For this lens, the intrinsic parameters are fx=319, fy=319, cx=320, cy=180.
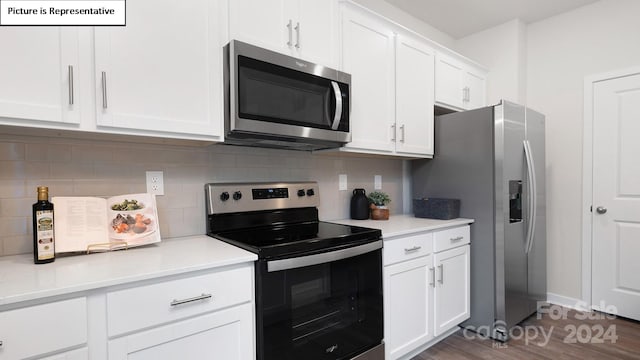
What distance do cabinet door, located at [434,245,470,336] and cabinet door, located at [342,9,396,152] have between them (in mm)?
873

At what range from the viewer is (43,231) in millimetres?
1169

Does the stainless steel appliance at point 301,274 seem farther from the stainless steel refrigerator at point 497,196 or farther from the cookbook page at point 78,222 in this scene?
the stainless steel refrigerator at point 497,196

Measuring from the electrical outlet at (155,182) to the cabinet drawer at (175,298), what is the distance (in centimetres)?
67

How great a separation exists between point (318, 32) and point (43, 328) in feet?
5.76

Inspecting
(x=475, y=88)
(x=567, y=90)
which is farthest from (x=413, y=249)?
(x=567, y=90)

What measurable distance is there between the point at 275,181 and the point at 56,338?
A: 4.23 ft

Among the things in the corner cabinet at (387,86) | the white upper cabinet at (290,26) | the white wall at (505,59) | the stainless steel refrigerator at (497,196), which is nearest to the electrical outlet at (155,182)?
the white upper cabinet at (290,26)

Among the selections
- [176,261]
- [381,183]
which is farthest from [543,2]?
[176,261]

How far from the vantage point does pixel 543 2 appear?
279cm

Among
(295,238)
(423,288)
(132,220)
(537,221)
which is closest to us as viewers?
(132,220)

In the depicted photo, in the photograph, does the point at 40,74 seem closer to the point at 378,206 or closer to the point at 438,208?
the point at 378,206

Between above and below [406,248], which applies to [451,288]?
below

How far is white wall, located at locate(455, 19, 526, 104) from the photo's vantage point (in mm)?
3076

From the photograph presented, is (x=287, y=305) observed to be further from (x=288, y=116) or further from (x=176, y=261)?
(x=288, y=116)
